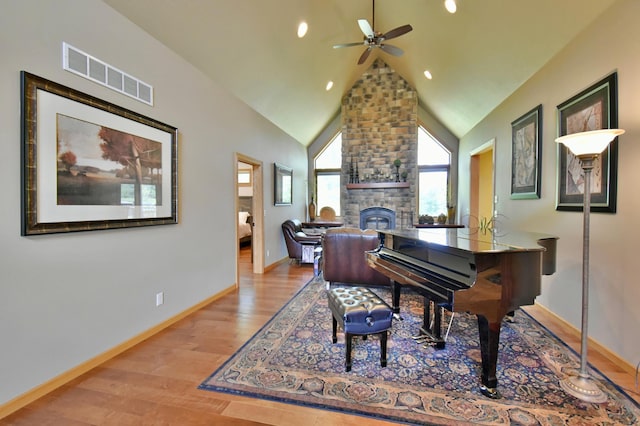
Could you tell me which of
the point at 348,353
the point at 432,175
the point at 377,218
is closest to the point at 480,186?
the point at 432,175

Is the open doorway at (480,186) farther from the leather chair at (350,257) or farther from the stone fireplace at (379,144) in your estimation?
the leather chair at (350,257)

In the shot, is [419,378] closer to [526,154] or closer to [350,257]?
[350,257]

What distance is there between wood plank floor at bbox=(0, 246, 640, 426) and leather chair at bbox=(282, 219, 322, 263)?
2.68 meters

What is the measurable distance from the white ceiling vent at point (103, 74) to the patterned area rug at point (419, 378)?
2.48 metres

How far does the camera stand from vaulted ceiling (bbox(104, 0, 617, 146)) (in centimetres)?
274

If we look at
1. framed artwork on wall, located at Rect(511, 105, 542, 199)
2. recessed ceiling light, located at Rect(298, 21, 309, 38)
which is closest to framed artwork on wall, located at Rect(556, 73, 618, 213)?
framed artwork on wall, located at Rect(511, 105, 542, 199)

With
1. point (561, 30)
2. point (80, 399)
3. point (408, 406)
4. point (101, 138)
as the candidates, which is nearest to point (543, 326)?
point (408, 406)

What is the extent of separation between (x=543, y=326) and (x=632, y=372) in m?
0.85

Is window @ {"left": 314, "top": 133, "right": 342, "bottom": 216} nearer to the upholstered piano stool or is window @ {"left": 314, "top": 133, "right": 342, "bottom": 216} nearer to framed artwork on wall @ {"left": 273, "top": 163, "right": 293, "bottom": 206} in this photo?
framed artwork on wall @ {"left": 273, "top": 163, "right": 293, "bottom": 206}

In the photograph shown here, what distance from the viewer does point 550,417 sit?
5.57ft

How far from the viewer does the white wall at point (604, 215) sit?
6.87 ft

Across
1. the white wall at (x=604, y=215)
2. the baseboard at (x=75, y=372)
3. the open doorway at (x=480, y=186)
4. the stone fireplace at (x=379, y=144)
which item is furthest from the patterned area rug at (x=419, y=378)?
the stone fireplace at (x=379, y=144)

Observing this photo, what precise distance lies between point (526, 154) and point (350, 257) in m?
2.61

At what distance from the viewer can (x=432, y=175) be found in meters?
7.66
